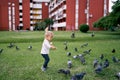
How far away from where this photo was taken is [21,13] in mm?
76688

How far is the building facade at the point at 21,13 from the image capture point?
7250cm

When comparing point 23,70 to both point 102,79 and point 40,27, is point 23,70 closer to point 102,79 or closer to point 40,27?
point 102,79

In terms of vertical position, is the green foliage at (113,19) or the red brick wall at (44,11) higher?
the red brick wall at (44,11)

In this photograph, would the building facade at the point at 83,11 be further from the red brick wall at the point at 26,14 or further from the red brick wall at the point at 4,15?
the red brick wall at the point at 4,15

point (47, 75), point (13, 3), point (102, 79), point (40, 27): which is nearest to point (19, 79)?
point (47, 75)

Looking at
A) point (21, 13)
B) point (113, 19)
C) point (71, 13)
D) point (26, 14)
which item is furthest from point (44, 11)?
point (113, 19)

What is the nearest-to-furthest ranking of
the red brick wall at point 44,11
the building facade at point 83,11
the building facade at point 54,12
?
the building facade at point 83,11 < the building facade at point 54,12 < the red brick wall at point 44,11

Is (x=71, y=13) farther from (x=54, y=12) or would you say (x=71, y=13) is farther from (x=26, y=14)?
(x=26, y=14)

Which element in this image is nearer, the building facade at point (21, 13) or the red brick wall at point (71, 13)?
the red brick wall at point (71, 13)

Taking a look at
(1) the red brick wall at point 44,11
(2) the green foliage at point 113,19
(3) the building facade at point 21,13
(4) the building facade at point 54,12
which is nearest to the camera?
(2) the green foliage at point 113,19

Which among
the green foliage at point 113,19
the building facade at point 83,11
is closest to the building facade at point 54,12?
the building facade at point 83,11

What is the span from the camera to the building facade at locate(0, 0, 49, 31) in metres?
72.5

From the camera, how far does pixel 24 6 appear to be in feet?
251

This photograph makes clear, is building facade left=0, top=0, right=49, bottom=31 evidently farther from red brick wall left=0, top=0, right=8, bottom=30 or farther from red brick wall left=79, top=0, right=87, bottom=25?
red brick wall left=79, top=0, right=87, bottom=25
